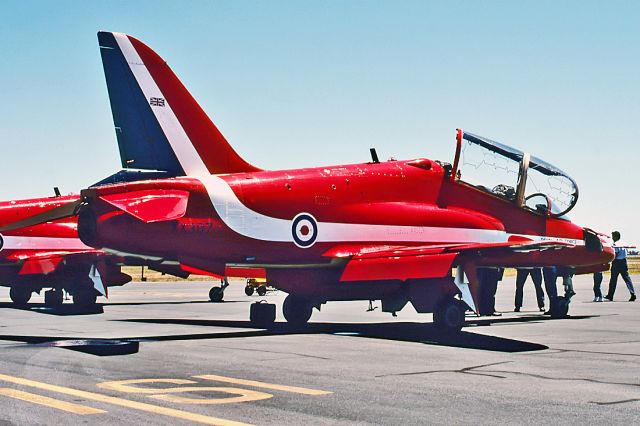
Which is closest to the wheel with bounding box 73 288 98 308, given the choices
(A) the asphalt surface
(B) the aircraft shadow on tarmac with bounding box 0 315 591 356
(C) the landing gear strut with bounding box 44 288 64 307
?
(C) the landing gear strut with bounding box 44 288 64 307

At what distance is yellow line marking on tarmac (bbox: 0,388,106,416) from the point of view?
323 inches

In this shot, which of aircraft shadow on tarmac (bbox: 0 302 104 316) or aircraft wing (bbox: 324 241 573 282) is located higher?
aircraft wing (bbox: 324 241 573 282)

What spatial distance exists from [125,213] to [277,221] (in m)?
3.54

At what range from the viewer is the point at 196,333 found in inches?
725

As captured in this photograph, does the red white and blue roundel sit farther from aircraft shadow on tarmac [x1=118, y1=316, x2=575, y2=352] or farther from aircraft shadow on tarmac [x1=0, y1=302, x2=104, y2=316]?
aircraft shadow on tarmac [x1=0, y1=302, x2=104, y2=316]

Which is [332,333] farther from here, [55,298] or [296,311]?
[55,298]

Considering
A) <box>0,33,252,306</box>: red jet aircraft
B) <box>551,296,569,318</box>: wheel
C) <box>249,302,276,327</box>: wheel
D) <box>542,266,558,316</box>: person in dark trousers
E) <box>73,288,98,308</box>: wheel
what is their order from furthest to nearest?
1. <box>73,288,98,308</box>: wheel
2. <box>542,266,558,316</box>: person in dark trousers
3. <box>551,296,569,318</box>: wheel
4. <box>249,302,276,327</box>: wheel
5. <box>0,33,252,306</box>: red jet aircraft

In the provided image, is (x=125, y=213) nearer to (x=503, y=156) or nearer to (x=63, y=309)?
(x=503, y=156)

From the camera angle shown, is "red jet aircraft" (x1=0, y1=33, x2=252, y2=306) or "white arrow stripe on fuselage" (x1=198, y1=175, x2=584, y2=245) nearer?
"white arrow stripe on fuselage" (x1=198, y1=175, x2=584, y2=245)

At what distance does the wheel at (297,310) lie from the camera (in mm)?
21047

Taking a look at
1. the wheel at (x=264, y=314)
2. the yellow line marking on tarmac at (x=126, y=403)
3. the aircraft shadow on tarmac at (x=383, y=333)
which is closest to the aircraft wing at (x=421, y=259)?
the aircraft shadow on tarmac at (x=383, y=333)

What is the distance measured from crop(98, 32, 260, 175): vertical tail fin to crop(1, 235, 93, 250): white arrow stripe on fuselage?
41.9 feet

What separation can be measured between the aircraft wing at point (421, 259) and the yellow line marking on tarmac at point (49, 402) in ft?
33.4

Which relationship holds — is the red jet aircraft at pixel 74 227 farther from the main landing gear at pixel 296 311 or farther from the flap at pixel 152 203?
the main landing gear at pixel 296 311
